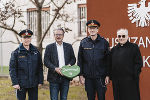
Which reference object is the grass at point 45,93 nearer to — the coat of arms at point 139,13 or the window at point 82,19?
the window at point 82,19

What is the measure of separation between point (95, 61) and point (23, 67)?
131 centimetres

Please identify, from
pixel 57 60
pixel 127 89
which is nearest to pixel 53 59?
pixel 57 60

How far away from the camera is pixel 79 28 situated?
1393 cm

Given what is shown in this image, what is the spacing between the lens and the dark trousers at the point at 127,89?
5.34m

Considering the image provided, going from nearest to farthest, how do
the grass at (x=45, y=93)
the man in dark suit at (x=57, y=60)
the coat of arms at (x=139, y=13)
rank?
1. the man in dark suit at (x=57, y=60)
2. the coat of arms at (x=139, y=13)
3. the grass at (x=45, y=93)

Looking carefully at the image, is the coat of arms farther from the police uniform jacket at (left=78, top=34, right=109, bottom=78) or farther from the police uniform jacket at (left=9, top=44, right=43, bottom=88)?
the police uniform jacket at (left=9, top=44, right=43, bottom=88)

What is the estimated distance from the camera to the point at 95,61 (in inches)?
218

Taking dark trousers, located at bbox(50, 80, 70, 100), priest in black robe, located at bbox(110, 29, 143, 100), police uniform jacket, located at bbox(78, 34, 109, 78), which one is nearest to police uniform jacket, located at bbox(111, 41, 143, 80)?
priest in black robe, located at bbox(110, 29, 143, 100)

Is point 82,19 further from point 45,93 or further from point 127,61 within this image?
point 127,61

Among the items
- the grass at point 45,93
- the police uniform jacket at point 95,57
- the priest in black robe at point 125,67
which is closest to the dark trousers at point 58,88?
the police uniform jacket at point 95,57

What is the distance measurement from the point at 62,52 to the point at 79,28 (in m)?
8.29

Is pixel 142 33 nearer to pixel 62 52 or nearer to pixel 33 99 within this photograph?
pixel 62 52

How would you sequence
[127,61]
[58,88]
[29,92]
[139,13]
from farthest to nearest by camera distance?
[139,13]
[58,88]
[29,92]
[127,61]

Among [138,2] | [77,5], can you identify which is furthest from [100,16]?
[77,5]
